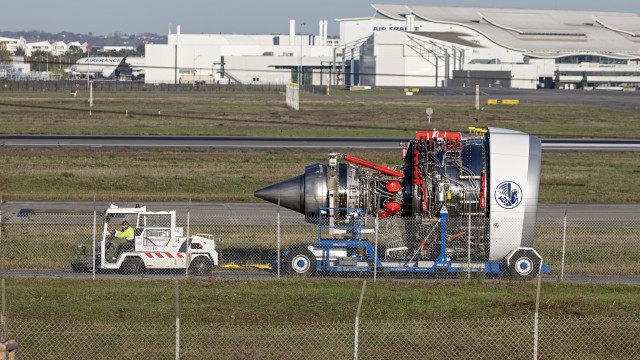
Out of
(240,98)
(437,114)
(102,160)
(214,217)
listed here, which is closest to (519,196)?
(214,217)

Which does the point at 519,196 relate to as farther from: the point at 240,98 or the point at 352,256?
the point at 240,98

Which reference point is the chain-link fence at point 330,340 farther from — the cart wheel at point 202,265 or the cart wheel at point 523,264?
the cart wheel at point 202,265

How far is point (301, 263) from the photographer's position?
73.4ft

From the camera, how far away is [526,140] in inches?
883

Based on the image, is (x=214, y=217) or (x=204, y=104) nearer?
(x=214, y=217)

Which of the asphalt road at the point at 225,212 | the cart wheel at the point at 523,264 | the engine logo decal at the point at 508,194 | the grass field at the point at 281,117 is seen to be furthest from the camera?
the grass field at the point at 281,117

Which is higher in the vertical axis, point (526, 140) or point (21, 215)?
point (526, 140)

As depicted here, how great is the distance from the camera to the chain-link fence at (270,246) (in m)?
22.4

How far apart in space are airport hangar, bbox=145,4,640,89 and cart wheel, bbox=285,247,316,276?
142 m

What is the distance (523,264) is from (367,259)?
183 inches

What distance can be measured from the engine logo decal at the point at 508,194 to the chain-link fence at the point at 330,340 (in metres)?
5.43

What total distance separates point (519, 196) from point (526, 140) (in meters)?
1.77

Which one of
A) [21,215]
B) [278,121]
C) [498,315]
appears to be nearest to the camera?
[498,315]

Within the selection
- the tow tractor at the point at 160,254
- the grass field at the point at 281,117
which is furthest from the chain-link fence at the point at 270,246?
the grass field at the point at 281,117
